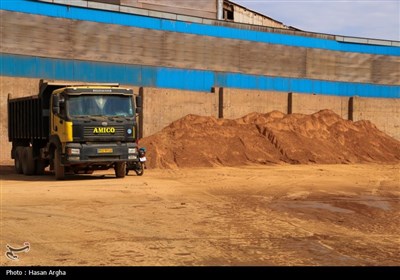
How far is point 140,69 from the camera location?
31.3m

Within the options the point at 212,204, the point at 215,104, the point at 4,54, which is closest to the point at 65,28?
the point at 4,54

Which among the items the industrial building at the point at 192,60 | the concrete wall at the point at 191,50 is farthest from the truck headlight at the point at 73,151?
the concrete wall at the point at 191,50

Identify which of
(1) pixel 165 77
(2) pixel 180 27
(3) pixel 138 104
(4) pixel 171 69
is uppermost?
(2) pixel 180 27

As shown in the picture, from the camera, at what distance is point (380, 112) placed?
122 ft

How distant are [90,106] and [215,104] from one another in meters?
14.7

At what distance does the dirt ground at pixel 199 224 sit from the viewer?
6.83 meters

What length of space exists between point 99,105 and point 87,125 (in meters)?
0.81

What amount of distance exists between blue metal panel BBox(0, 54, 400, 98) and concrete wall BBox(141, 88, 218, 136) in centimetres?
269

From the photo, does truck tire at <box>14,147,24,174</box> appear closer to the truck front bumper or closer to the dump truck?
the dump truck

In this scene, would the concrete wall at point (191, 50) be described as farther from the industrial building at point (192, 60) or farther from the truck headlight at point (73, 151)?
the truck headlight at point (73, 151)

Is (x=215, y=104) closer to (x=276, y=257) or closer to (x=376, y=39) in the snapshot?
(x=376, y=39)

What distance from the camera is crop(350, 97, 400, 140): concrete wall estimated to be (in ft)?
119

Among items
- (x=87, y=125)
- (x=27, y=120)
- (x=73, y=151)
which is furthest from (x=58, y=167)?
(x=27, y=120)

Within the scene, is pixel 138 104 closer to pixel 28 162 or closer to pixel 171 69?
pixel 28 162
